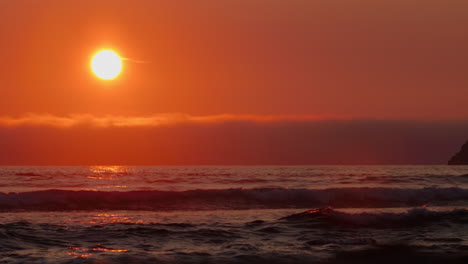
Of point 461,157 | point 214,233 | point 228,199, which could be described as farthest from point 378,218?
point 461,157

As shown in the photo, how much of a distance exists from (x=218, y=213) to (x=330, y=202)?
812 cm

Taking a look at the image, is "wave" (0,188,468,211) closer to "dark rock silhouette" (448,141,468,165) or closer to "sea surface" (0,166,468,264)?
"sea surface" (0,166,468,264)

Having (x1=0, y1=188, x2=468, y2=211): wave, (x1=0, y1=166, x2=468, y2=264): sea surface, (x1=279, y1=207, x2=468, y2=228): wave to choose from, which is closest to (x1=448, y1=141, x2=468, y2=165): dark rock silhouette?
(x1=0, y1=188, x2=468, y2=211): wave

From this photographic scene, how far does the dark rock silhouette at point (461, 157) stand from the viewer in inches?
5251

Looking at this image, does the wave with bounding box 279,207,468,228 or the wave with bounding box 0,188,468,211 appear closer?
the wave with bounding box 279,207,468,228

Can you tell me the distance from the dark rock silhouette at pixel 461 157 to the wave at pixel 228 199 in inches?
4461

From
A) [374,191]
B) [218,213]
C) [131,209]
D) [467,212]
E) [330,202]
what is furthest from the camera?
[374,191]

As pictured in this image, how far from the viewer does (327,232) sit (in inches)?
586

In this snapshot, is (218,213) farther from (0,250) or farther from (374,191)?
(374,191)

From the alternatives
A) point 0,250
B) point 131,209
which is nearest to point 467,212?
point 131,209

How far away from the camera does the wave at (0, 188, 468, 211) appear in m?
23.8

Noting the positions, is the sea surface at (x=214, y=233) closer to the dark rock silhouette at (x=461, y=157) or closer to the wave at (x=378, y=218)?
the wave at (x=378, y=218)

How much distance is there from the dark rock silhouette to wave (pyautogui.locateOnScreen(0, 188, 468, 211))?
372 ft

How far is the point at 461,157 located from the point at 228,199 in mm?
125638
